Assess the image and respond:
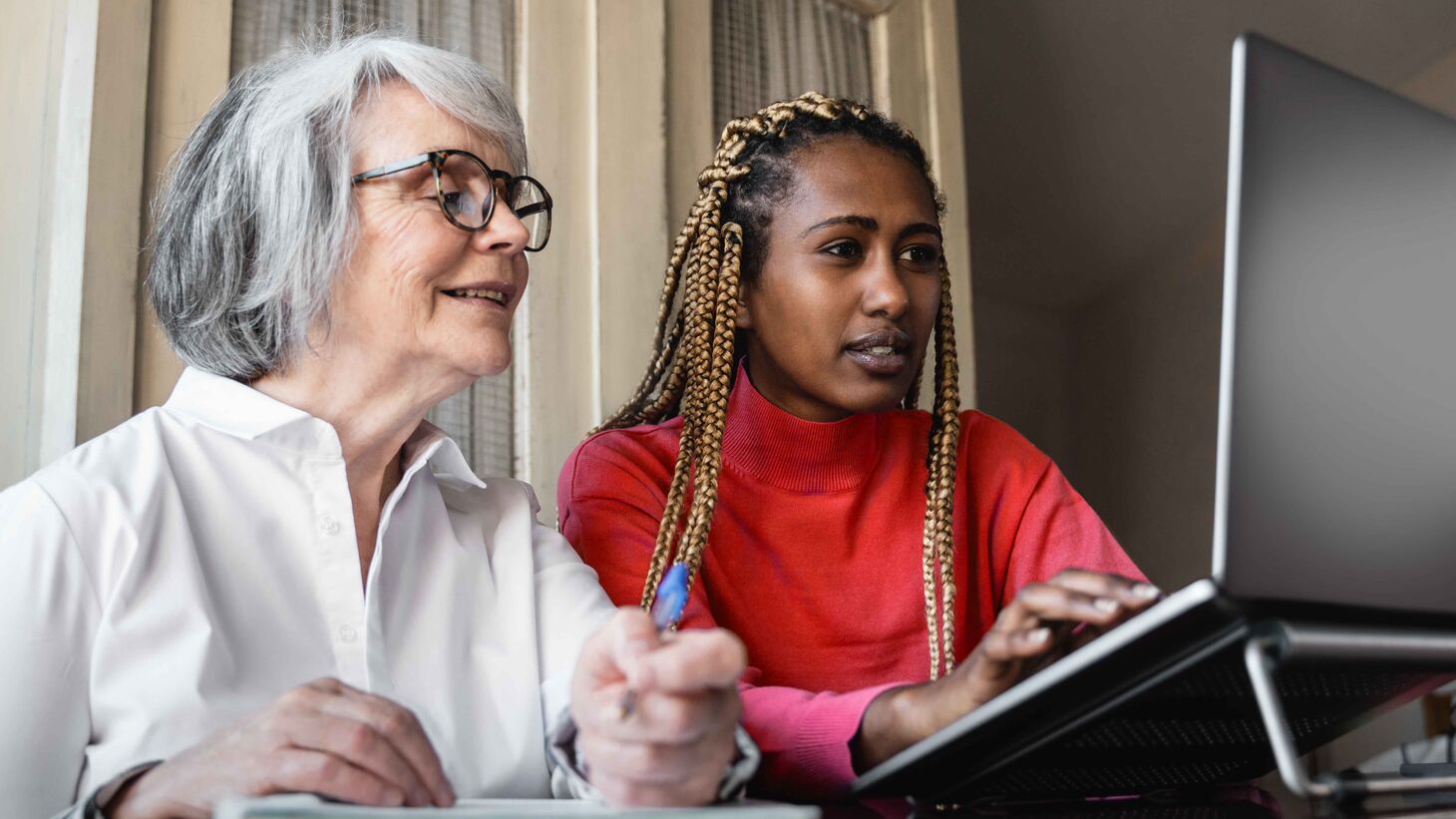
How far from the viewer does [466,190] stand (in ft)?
3.84

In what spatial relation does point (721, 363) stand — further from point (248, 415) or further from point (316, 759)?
point (316, 759)

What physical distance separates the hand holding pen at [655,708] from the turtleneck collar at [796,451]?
0.83 meters

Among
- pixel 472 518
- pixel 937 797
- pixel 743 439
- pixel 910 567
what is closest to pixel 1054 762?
pixel 937 797

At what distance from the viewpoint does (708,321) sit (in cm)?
159

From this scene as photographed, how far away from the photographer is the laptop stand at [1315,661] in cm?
62

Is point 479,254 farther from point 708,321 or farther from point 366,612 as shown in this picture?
point 708,321

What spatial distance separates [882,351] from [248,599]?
2.62ft

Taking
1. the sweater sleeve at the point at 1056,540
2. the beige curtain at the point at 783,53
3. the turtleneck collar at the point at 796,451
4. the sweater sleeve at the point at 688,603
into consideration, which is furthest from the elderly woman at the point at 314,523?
the beige curtain at the point at 783,53

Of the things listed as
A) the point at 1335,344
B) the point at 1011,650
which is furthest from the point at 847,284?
the point at 1335,344

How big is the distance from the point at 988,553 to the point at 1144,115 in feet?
9.20

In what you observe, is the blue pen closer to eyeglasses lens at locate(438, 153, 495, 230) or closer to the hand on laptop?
the hand on laptop

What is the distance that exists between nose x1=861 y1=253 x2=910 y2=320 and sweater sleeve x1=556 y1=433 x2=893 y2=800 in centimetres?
31

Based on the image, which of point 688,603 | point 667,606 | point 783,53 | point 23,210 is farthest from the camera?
point 783,53

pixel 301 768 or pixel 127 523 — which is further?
pixel 127 523
